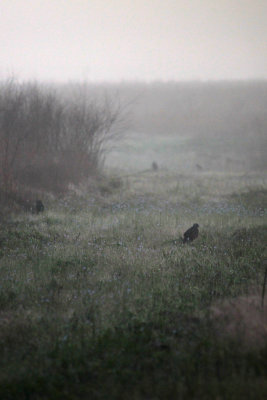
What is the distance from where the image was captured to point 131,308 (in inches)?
168

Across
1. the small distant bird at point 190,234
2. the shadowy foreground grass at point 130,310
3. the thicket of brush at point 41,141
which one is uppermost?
the thicket of brush at point 41,141

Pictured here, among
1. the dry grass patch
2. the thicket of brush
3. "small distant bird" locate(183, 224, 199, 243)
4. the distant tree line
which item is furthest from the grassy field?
the distant tree line

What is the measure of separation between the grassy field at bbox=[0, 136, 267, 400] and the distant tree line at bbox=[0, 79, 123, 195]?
2.89 metres

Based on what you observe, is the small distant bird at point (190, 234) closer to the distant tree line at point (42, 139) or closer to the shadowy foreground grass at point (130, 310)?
the shadowy foreground grass at point (130, 310)

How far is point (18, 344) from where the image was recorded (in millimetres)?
3648

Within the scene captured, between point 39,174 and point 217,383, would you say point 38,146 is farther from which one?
point 217,383

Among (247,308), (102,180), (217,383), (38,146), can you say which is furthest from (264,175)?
(217,383)

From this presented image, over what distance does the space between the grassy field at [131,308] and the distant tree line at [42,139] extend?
9.49 ft

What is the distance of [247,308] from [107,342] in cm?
161

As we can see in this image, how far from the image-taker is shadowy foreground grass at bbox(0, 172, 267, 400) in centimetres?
306

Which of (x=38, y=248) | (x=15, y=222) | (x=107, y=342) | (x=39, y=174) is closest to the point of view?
(x=107, y=342)

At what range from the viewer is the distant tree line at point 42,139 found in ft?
35.2

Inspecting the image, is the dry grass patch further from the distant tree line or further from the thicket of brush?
the distant tree line

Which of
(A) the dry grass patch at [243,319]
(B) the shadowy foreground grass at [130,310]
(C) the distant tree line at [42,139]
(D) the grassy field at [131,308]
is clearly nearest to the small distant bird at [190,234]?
(B) the shadowy foreground grass at [130,310]
